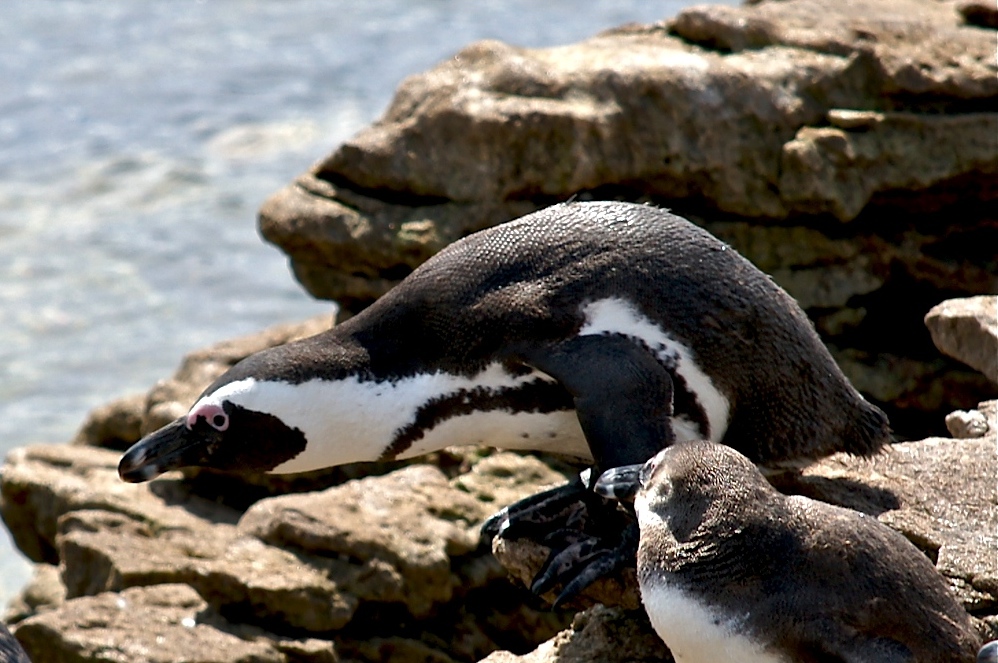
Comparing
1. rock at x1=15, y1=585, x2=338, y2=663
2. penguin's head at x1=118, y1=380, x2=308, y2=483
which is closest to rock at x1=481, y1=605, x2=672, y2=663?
penguin's head at x1=118, y1=380, x2=308, y2=483

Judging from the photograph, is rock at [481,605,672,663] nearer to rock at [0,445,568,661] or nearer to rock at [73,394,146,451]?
rock at [0,445,568,661]

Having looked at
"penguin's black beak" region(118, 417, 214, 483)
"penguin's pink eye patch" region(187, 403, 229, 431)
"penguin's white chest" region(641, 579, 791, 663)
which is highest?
"penguin's pink eye patch" region(187, 403, 229, 431)

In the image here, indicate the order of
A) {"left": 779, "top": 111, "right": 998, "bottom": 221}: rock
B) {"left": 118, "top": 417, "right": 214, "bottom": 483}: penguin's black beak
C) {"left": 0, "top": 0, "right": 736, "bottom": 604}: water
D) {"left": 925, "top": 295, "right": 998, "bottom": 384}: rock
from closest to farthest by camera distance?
{"left": 118, "top": 417, "right": 214, "bottom": 483}: penguin's black beak → {"left": 925, "top": 295, "right": 998, "bottom": 384}: rock → {"left": 779, "top": 111, "right": 998, "bottom": 221}: rock → {"left": 0, "top": 0, "right": 736, "bottom": 604}: water

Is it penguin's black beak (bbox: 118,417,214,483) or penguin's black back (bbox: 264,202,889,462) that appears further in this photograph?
penguin's black beak (bbox: 118,417,214,483)

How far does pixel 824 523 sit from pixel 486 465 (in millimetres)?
3366

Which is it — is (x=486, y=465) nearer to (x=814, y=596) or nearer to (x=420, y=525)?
(x=420, y=525)

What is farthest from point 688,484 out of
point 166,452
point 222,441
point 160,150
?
point 160,150

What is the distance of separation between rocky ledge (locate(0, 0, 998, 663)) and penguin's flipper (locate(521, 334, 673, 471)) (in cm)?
195

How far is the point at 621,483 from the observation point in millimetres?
4707

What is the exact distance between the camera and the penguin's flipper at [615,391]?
16.5 feet

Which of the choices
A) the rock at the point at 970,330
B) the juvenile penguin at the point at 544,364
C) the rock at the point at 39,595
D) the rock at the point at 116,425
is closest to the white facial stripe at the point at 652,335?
the juvenile penguin at the point at 544,364

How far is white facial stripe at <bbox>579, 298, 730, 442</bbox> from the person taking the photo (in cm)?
526

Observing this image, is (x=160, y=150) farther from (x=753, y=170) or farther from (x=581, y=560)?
(x=581, y=560)

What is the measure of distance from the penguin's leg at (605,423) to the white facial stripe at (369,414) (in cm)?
28
